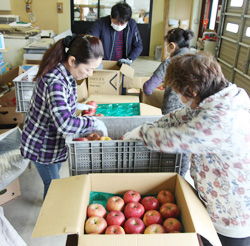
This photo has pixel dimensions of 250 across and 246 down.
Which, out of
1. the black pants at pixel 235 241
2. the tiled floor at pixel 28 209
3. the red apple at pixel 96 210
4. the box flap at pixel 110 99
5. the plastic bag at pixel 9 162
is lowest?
the tiled floor at pixel 28 209

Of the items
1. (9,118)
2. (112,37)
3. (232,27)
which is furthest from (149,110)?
(232,27)

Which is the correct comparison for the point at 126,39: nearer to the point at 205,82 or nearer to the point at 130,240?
the point at 205,82

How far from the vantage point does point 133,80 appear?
9.80 feet

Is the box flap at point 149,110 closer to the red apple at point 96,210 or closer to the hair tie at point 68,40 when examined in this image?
the hair tie at point 68,40

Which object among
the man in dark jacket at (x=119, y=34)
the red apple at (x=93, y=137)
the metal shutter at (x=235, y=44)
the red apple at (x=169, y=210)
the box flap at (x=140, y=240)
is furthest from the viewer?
the metal shutter at (x=235, y=44)

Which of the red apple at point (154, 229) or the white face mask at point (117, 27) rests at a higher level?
the white face mask at point (117, 27)

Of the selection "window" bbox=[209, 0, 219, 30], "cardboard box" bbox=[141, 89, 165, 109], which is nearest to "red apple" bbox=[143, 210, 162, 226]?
"cardboard box" bbox=[141, 89, 165, 109]

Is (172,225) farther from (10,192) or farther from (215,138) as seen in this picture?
(10,192)

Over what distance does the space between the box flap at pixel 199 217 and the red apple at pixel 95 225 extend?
1.18 feet

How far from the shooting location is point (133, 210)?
3.84 feet

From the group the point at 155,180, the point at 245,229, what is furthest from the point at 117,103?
the point at 245,229

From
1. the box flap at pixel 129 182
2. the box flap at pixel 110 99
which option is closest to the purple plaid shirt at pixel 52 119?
the box flap at pixel 129 182

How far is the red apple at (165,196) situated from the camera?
3.98ft

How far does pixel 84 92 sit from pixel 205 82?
1758 millimetres
